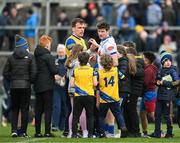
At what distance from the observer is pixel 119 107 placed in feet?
61.0

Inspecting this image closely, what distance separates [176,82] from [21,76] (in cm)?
326

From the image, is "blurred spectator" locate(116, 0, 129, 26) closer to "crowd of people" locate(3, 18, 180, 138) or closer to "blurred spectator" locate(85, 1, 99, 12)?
"blurred spectator" locate(85, 1, 99, 12)

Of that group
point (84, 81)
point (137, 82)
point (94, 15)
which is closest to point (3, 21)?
point (94, 15)

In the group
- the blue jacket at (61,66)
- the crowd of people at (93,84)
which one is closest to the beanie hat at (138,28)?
the blue jacket at (61,66)

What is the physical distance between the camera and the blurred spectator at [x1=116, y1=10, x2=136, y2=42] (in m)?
30.0

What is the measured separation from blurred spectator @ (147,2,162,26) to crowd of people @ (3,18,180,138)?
1061cm

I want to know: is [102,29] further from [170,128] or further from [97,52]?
[170,128]

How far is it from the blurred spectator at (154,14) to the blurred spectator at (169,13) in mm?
171

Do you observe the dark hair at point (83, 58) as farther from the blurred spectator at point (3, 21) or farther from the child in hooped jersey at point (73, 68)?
the blurred spectator at point (3, 21)

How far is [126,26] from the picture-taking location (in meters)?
30.0

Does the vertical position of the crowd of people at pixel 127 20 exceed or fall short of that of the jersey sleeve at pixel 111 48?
it exceeds it

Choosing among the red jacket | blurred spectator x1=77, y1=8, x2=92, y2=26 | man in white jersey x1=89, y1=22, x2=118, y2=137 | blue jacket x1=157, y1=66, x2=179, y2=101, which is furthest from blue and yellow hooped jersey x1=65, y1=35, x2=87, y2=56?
blurred spectator x1=77, y1=8, x2=92, y2=26

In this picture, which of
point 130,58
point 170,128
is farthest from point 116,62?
point 170,128

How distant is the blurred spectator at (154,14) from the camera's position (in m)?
30.0
